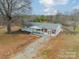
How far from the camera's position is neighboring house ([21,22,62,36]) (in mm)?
8484

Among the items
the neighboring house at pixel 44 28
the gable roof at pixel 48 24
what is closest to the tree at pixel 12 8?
the neighboring house at pixel 44 28

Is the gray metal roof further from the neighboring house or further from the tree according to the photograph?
the tree

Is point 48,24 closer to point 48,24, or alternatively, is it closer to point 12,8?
point 48,24

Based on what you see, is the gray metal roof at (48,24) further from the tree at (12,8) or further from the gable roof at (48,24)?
the tree at (12,8)

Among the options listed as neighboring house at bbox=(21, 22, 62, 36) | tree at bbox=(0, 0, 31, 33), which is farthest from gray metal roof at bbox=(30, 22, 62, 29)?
tree at bbox=(0, 0, 31, 33)

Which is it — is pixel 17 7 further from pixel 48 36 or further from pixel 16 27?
pixel 48 36

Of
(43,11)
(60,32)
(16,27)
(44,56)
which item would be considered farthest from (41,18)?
(44,56)

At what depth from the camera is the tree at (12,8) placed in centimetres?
912

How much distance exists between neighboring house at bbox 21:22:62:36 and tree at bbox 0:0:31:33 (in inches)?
35.3

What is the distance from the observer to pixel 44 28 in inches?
357

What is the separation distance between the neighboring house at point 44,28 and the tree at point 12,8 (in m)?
0.90

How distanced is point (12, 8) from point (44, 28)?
6.45 feet

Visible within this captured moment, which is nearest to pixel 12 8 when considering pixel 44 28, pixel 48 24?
pixel 44 28

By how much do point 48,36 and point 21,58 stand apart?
429 cm
